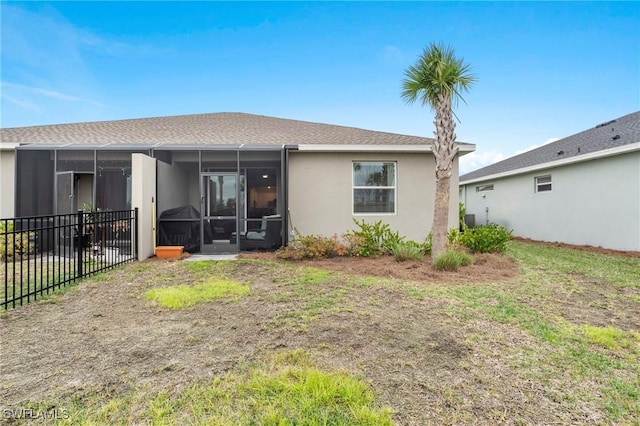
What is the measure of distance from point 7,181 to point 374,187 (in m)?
10.7

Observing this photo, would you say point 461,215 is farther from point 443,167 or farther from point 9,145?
point 9,145

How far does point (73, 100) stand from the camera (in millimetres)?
14211

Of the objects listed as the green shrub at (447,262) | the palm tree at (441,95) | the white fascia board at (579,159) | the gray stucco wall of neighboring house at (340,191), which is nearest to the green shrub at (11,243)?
the gray stucco wall of neighboring house at (340,191)

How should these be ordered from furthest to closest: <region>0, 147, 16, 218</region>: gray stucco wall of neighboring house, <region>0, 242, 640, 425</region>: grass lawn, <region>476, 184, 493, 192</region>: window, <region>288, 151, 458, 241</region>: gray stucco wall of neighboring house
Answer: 1. <region>476, 184, 493, 192</region>: window
2. <region>288, 151, 458, 241</region>: gray stucco wall of neighboring house
3. <region>0, 147, 16, 218</region>: gray stucco wall of neighboring house
4. <region>0, 242, 640, 425</region>: grass lawn

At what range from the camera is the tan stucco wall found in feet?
24.7

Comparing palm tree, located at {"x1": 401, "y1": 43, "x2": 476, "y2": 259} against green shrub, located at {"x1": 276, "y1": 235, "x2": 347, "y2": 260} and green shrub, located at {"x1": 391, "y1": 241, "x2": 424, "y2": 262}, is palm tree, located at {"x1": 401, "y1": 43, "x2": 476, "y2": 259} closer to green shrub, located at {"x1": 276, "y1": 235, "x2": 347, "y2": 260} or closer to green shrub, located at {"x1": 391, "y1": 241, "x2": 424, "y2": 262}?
green shrub, located at {"x1": 391, "y1": 241, "x2": 424, "y2": 262}

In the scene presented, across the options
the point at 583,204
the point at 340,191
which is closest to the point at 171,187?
the point at 340,191

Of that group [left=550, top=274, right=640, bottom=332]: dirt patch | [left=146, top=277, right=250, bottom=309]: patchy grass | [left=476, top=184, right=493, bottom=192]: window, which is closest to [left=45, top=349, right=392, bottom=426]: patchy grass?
[left=146, top=277, right=250, bottom=309]: patchy grass

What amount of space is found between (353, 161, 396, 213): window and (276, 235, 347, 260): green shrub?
1.65 m

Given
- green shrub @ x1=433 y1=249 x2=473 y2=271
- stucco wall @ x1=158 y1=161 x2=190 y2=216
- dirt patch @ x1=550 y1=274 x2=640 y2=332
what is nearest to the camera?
dirt patch @ x1=550 y1=274 x2=640 y2=332

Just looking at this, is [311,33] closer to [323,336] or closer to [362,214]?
[362,214]

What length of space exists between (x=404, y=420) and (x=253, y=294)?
10.9 ft

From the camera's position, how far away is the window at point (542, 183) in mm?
12234

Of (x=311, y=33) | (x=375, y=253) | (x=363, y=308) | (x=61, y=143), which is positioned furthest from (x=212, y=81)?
(x=363, y=308)
